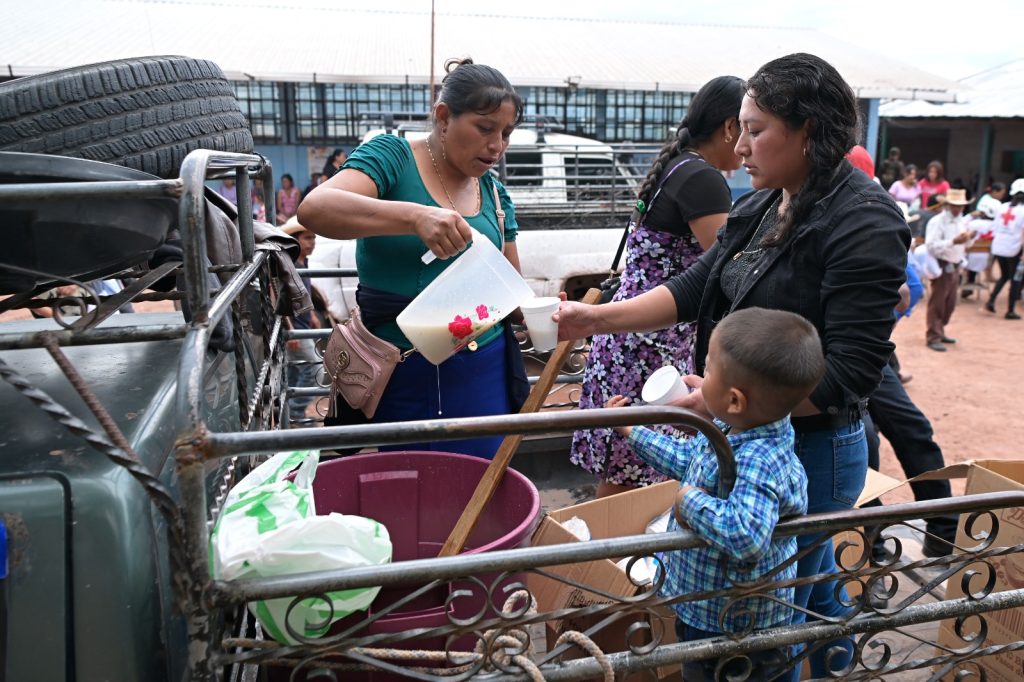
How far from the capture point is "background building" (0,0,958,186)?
13.9 m

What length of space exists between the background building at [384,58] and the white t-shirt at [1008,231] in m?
4.24

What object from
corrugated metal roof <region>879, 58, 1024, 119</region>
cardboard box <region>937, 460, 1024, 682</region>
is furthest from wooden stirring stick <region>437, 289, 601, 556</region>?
corrugated metal roof <region>879, 58, 1024, 119</region>

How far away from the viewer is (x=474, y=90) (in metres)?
2.05

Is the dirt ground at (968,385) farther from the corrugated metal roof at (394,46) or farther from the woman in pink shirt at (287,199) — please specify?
the woman in pink shirt at (287,199)

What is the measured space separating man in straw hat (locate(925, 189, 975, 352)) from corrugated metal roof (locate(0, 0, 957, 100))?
6.53 metres

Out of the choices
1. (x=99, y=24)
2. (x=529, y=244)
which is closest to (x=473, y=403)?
(x=529, y=244)

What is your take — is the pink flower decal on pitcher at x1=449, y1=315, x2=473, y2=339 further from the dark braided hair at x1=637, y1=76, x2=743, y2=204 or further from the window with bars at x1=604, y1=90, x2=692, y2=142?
the window with bars at x1=604, y1=90, x2=692, y2=142

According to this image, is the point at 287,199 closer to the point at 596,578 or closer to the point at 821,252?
the point at 596,578

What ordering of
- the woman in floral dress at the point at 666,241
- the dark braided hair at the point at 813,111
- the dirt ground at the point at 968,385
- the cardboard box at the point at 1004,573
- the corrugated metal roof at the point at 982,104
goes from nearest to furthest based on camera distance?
the dark braided hair at the point at 813,111 < the cardboard box at the point at 1004,573 < the woman in floral dress at the point at 666,241 < the dirt ground at the point at 968,385 < the corrugated metal roof at the point at 982,104

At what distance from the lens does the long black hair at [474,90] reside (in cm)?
205

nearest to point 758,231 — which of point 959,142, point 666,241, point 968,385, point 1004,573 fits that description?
point 666,241

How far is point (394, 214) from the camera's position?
1.87m

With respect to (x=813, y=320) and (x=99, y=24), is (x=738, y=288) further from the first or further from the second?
(x=99, y=24)

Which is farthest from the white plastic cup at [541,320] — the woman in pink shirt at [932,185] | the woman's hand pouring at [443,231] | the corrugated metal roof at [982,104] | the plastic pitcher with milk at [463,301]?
the corrugated metal roof at [982,104]
